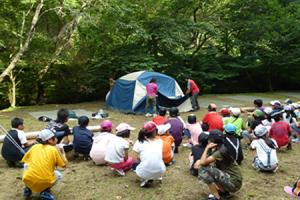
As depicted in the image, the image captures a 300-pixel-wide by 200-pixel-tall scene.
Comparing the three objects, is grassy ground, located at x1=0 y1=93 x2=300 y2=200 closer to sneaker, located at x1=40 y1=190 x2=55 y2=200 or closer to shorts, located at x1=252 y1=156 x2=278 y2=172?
shorts, located at x1=252 y1=156 x2=278 y2=172

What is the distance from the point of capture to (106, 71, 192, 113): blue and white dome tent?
12.4 m

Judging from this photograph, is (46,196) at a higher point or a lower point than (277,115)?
lower

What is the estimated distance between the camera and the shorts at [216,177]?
471cm

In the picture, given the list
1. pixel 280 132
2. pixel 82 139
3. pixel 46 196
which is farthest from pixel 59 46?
pixel 46 196

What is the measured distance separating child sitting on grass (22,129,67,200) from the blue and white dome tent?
7.51 metres

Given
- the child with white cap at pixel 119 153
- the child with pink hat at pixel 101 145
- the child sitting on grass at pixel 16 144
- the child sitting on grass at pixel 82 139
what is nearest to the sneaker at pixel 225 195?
the child with white cap at pixel 119 153

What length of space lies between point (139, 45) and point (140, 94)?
14.6ft

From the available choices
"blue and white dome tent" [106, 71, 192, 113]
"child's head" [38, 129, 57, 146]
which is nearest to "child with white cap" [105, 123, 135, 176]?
"child's head" [38, 129, 57, 146]

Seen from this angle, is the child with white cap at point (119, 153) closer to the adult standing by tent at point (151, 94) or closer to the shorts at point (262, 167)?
the shorts at point (262, 167)

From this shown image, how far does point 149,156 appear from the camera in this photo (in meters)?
5.32

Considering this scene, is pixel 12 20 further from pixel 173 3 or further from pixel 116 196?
pixel 116 196

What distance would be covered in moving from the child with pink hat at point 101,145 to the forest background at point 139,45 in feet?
23.9

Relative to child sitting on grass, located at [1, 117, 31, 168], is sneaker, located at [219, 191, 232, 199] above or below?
below

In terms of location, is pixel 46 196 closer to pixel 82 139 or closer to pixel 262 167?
pixel 82 139
